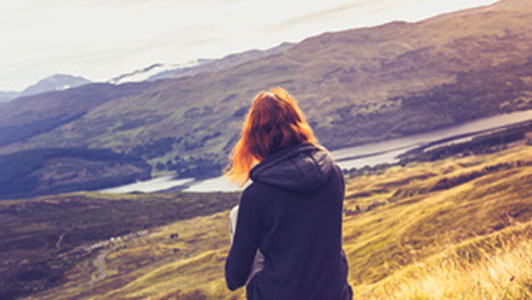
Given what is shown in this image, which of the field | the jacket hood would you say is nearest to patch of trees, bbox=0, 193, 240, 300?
the field

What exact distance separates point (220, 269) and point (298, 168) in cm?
5747

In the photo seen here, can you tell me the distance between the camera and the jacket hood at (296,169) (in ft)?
14.6

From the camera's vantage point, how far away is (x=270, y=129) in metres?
4.88

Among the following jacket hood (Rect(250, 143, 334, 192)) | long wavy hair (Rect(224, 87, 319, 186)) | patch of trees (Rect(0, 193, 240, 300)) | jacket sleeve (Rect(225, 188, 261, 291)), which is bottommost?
patch of trees (Rect(0, 193, 240, 300))

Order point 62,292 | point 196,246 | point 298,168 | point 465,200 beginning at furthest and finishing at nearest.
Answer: point 196,246 < point 62,292 < point 465,200 < point 298,168

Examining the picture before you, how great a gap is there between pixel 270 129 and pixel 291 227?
3.27ft

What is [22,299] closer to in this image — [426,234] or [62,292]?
[62,292]

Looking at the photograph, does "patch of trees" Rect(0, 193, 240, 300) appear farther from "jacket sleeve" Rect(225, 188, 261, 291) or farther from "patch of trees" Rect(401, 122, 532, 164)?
"jacket sleeve" Rect(225, 188, 261, 291)

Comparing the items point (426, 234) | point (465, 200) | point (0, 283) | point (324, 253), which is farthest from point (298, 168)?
point (0, 283)

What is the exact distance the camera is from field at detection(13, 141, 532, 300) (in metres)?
6.46

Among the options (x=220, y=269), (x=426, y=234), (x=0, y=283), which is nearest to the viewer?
(x=426, y=234)

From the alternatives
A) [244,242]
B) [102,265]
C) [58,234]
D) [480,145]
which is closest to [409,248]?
[244,242]

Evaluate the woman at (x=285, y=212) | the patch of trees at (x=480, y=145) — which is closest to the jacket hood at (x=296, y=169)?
the woman at (x=285, y=212)

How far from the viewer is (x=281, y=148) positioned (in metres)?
4.86
